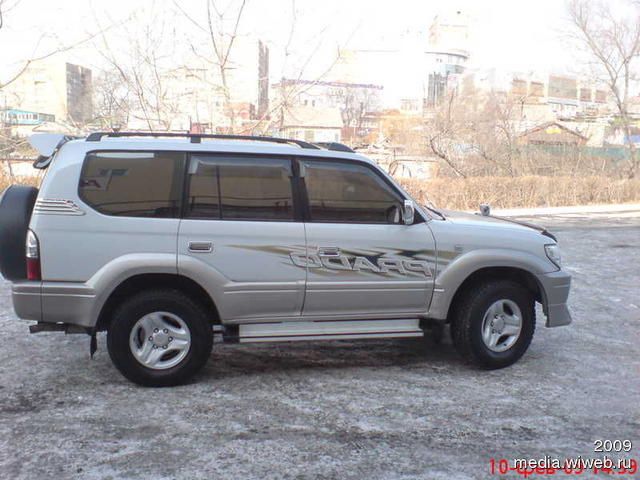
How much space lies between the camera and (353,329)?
4.98 metres

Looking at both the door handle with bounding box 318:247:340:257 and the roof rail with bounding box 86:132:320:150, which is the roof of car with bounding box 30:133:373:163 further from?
the door handle with bounding box 318:247:340:257

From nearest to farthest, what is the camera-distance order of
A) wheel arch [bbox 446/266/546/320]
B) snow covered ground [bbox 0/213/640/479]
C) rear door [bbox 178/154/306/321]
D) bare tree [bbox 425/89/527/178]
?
snow covered ground [bbox 0/213/640/479] → rear door [bbox 178/154/306/321] → wheel arch [bbox 446/266/546/320] → bare tree [bbox 425/89/527/178]

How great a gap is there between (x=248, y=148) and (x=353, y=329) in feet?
5.46

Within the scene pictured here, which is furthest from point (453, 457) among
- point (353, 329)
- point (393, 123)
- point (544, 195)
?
point (393, 123)

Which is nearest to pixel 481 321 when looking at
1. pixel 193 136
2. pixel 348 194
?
pixel 348 194

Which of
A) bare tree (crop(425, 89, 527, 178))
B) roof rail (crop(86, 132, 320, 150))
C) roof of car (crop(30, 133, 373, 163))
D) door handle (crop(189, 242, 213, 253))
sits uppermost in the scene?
bare tree (crop(425, 89, 527, 178))

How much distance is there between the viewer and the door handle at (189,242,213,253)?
463 cm

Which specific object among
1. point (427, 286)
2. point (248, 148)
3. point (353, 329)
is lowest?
point (353, 329)

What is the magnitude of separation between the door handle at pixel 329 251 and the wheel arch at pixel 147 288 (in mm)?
919

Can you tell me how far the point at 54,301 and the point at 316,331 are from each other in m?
1.96

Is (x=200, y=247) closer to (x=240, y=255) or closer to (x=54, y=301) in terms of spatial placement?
(x=240, y=255)

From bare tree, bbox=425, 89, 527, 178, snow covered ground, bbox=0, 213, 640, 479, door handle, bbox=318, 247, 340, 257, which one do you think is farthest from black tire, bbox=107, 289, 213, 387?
bare tree, bbox=425, 89, 527, 178

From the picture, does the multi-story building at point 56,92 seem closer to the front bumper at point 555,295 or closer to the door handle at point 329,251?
the door handle at point 329,251

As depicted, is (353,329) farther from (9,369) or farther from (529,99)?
(529,99)
